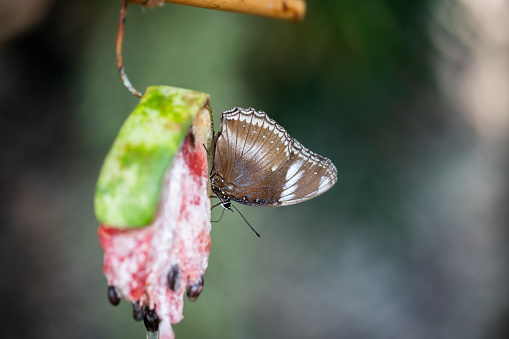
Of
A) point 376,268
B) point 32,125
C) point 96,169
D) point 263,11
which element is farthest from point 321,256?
point 263,11

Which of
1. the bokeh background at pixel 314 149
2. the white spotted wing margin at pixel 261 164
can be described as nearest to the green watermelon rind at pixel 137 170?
the white spotted wing margin at pixel 261 164

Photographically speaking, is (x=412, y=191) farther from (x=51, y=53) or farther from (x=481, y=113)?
(x=51, y=53)

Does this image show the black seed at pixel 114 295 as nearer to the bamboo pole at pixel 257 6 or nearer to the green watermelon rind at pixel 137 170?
the green watermelon rind at pixel 137 170

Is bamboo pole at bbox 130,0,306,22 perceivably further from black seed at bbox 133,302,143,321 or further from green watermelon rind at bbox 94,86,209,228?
black seed at bbox 133,302,143,321

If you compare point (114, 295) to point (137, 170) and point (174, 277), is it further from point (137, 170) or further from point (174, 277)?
point (137, 170)

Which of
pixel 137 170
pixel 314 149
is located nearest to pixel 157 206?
pixel 137 170

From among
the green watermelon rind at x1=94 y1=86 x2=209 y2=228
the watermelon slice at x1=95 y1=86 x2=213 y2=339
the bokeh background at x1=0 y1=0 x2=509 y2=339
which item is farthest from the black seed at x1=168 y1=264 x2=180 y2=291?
the bokeh background at x1=0 y1=0 x2=509 y2=339

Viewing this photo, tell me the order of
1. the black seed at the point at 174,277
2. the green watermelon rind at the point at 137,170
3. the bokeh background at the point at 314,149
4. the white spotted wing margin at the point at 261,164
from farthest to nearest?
the bokeh background at the point at 314,149, the white spotted wing margin at the point at 261,164, the black seed at the point at 174,277, the green watermelon rind at the point at 137,170
